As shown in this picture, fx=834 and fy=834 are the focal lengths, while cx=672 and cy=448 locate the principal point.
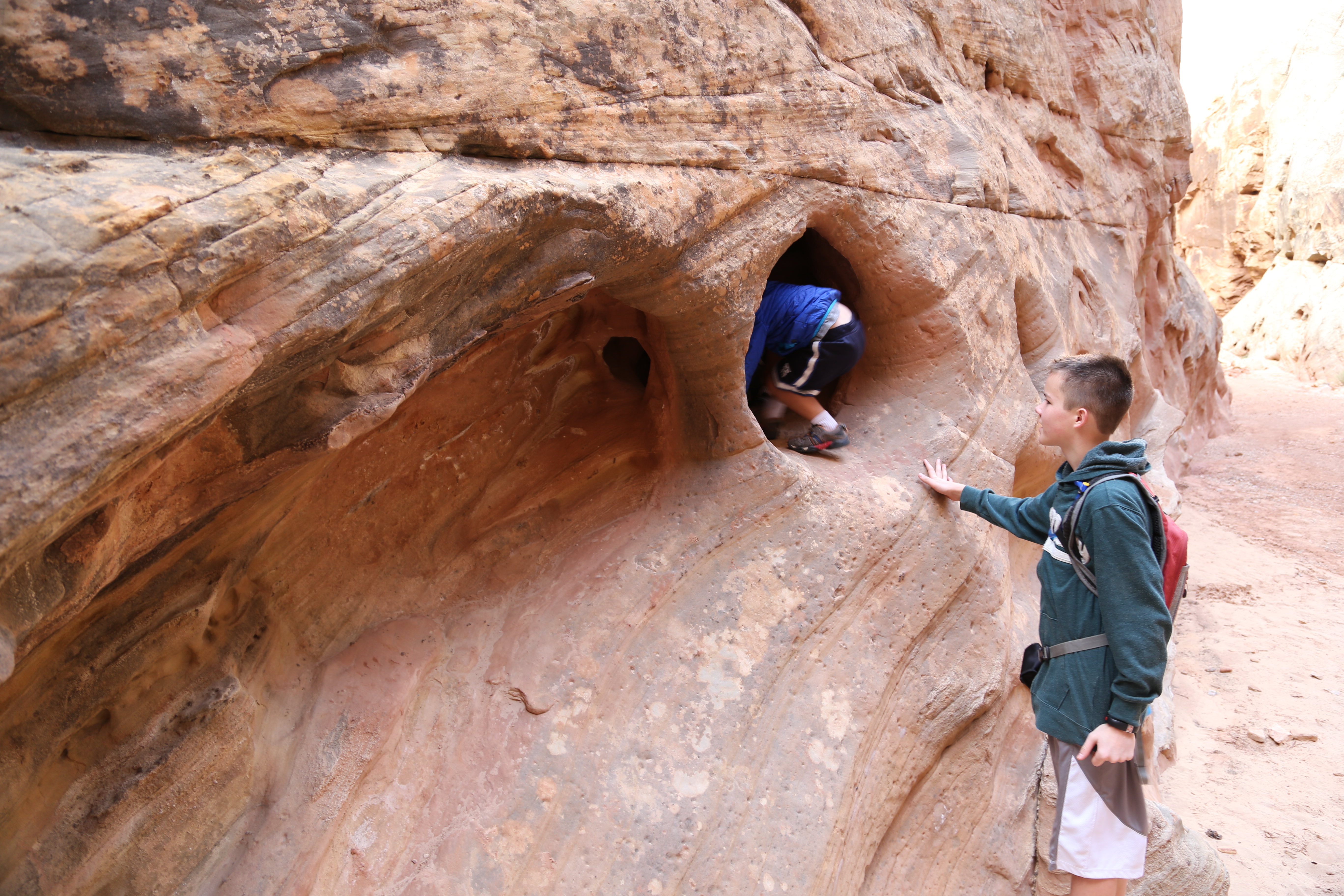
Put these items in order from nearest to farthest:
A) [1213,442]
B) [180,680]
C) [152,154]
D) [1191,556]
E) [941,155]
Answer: [152,154]
[180,680]
[941,155]
[1191,556]
[1213,442]

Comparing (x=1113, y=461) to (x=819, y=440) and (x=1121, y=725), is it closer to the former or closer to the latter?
(x=1121, y=725)

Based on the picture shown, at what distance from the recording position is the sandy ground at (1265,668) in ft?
12.6

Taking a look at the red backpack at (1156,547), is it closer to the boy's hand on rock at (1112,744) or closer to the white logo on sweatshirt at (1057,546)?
the white logo on sweatshirt at (1057,546)

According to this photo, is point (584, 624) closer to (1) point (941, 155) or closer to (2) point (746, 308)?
(2) point (746, 308)

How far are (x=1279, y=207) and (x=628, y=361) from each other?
15.6 metres

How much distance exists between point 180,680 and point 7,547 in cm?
99

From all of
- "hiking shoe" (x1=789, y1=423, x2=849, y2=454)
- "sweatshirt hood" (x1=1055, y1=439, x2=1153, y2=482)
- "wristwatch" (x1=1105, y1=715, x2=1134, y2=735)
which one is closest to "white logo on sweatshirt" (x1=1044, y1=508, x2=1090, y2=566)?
"sweatshirt hood" (x1=1055, y1=439, x2=1153, y2=482)

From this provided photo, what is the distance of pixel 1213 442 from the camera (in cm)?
899

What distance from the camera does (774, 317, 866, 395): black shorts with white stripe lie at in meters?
3.16

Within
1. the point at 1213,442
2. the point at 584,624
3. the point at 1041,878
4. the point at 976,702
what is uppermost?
the point at 584,624

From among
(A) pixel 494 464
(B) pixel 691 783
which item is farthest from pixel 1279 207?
(B) pixel 691 783

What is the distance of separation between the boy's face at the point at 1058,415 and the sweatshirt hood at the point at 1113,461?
0.17m

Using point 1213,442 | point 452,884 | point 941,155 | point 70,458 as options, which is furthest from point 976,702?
point 1213,442

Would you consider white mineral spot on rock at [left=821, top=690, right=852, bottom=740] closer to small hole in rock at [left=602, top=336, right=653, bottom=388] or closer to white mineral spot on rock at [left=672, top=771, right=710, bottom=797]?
white mineral spot on rock at [left=672, top=771, right=710, bottom=797]
